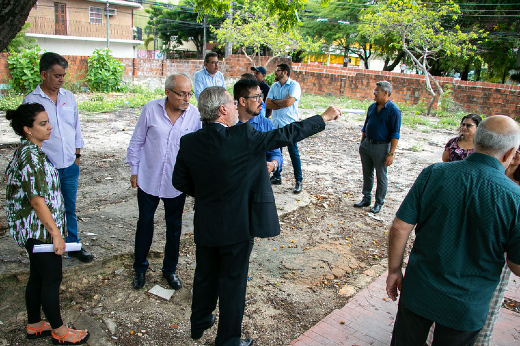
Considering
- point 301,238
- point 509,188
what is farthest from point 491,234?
point 301,238

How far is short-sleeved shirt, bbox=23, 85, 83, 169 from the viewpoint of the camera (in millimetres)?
3689

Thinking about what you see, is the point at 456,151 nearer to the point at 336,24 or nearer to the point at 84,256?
the point at 84,256

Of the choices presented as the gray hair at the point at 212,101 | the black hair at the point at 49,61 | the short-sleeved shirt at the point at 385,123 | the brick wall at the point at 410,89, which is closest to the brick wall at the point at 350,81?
the brick wall at the point at 410,89

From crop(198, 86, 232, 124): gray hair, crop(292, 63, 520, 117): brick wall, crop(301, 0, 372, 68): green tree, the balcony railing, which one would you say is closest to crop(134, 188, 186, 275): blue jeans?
crop(198, 86, 232, 124): gray hair

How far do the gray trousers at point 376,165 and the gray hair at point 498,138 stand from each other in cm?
369

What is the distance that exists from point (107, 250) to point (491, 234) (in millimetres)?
3399

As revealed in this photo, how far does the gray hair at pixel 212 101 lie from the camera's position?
2619 millimetres

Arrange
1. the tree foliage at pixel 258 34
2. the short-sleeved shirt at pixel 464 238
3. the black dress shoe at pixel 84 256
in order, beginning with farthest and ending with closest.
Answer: the tree foliage at pixel 258 34, the black dress shoe at pixel 84 256, the short-sleeved shirt at pixel 464 238

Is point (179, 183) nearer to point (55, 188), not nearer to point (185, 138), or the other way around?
point (185, 138)

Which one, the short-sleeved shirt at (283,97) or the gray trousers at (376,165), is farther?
the short-sleeved shirt at (283,97)

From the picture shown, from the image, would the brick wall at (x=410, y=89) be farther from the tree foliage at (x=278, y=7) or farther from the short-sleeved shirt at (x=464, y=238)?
the short-sleeved shirt at (x=464, y=238)

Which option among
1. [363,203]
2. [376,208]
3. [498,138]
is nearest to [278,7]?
[363,203]

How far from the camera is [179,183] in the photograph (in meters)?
2.79

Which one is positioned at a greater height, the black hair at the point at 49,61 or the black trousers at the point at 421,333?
the black hair at the point at 49,61
